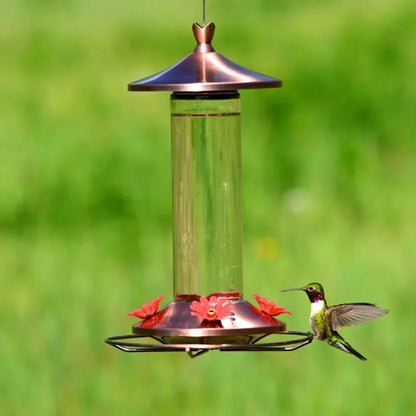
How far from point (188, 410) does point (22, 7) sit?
367 inches

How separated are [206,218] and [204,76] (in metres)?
0.62

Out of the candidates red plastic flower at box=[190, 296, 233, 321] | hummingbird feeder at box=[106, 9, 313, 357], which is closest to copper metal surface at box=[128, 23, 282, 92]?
hummingbird feeder at box=[106, 9, 313, 357]

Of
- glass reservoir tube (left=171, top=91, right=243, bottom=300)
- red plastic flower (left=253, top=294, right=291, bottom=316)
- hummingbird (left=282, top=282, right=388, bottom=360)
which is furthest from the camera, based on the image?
hummingbird (left=282, top=282, right=388, bottom=360)

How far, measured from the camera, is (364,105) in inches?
652

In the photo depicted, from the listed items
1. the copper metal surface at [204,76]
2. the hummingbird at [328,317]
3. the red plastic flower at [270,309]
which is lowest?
the hummingbird at [328,317]

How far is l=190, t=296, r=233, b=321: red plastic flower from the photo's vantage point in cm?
473

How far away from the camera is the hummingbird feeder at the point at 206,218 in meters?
4.79

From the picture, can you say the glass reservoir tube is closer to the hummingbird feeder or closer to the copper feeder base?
the hummingbird feeder

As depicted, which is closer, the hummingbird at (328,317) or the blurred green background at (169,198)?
the hummingbird at (328,317)

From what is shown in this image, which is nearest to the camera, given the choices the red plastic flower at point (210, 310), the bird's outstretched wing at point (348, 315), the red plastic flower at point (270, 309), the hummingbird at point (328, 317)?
the red plastic flower at point (210, 310)

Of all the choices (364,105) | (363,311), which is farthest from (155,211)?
(363,311)

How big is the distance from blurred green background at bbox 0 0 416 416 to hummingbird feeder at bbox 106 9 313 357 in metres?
4.70

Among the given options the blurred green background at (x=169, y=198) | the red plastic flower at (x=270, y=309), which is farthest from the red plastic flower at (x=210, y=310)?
the blurred green background at (x=169, y=198)

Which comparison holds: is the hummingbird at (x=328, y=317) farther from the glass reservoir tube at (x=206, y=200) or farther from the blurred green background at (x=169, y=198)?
the blurred green background at (x=169, y=198)
